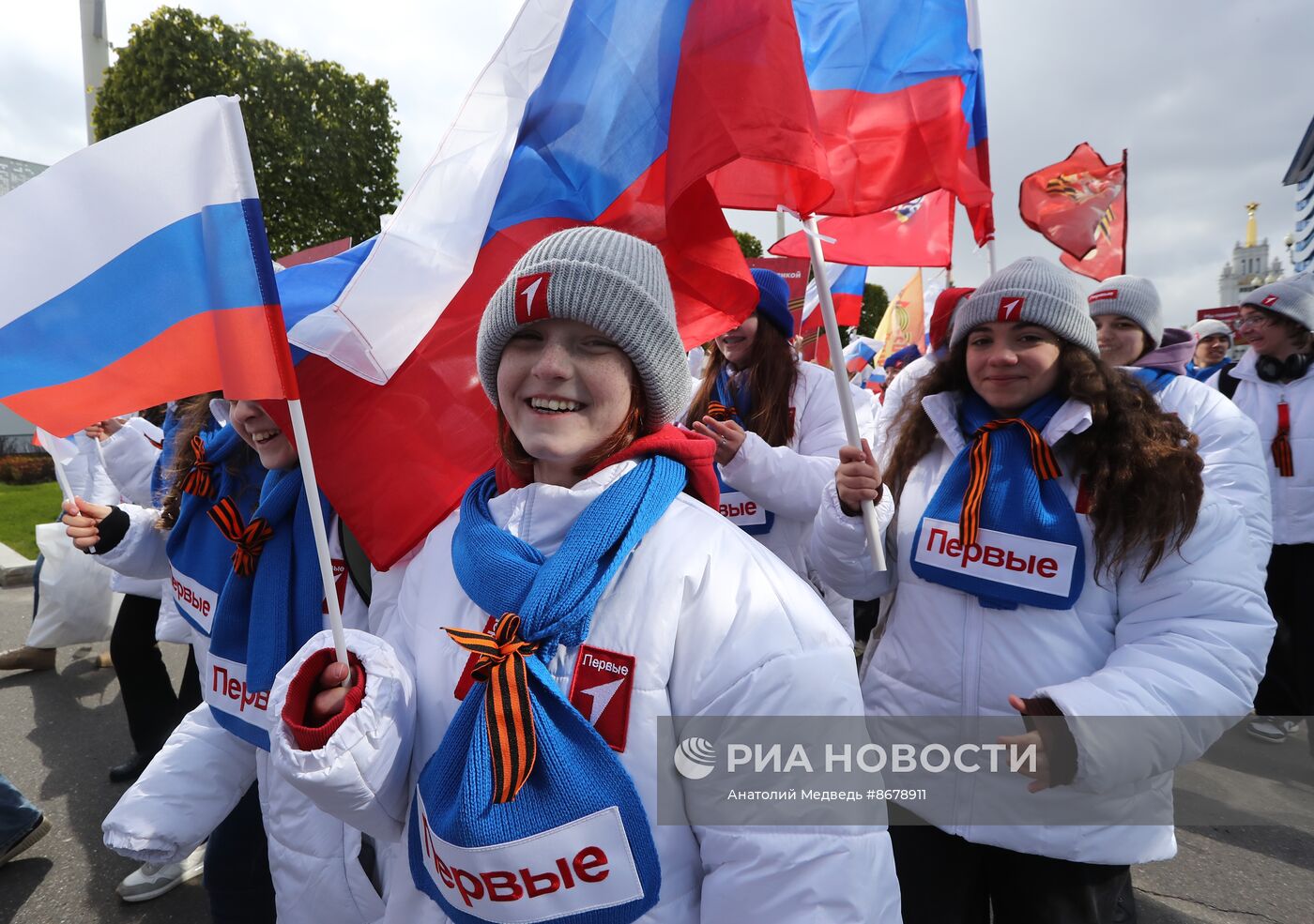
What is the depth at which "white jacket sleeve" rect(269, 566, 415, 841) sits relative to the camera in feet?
3.94

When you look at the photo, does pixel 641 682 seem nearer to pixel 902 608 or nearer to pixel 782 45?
pixel 902 608

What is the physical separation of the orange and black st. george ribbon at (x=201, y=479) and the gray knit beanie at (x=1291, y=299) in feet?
16.1

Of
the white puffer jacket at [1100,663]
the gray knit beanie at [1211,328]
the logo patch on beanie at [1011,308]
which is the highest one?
the gray knit beanie at [1211,328]

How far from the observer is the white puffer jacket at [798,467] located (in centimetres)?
269

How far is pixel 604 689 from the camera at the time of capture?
1163 millimetres

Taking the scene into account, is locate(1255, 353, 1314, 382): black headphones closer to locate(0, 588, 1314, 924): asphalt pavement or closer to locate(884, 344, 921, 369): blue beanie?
locate(0, 588, 1314, 924): asphalt pavement

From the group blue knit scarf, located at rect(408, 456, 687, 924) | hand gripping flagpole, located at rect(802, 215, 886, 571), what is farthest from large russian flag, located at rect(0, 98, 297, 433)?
hand gripping flagpole, located at rect(802, 215, 886, 571)

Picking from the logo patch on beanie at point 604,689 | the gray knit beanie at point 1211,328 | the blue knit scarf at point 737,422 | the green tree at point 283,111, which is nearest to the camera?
the logo patch on beanie at point 604,689

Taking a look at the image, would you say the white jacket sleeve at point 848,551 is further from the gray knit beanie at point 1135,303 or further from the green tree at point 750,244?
the green tree at point 750,244

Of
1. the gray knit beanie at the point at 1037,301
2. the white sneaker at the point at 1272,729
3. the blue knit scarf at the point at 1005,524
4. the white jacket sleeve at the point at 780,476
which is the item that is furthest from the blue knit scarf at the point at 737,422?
the white sneaker at the point at 1272,729

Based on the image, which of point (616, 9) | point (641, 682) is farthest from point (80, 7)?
point (641, 682)

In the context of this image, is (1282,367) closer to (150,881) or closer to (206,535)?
(206,535)

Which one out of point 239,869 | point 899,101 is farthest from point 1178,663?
point 239,869

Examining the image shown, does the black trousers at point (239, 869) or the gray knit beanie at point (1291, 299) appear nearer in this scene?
the black trousers at point (239, 869)
